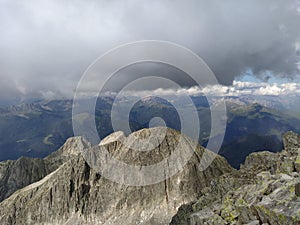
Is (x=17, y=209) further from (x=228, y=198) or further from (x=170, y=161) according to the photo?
(x=228, y=198)

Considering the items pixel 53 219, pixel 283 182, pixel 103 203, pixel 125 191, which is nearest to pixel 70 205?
pixel 53 219

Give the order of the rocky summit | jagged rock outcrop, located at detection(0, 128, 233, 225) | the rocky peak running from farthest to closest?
1. jagged rock outcrop, located at detection(0, 128, 233, 225)
2. the rocky summit
3. the rocky peak

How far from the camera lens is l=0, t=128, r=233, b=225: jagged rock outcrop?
102 meters

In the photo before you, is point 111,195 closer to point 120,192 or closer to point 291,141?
point 120,192

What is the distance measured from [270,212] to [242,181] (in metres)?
30.3

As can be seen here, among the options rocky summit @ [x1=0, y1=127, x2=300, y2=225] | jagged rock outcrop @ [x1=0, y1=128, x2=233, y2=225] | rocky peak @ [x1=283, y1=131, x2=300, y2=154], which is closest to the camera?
rocky peak @ [x1=283, y1=131, x2=300, y2=154]

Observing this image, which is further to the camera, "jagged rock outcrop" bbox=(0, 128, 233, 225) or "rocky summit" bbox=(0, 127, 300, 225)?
"jagged rock outcrop" bbox=(0, 128, 233, 225)

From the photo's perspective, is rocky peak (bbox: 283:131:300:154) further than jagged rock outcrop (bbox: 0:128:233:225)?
No

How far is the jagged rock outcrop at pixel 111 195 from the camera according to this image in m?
102

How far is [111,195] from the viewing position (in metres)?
110

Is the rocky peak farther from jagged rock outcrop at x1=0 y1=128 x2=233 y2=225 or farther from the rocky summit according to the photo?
jagged rock outcrop at x1=0 y1=128 x2=233 y2=225

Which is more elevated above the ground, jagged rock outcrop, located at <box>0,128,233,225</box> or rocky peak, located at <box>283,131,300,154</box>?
jagged rock outcrop, located at <box>0,128,233,225</box>

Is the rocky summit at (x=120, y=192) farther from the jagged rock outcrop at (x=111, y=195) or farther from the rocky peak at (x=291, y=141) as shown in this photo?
the rocky peak at (x=291, y=141)

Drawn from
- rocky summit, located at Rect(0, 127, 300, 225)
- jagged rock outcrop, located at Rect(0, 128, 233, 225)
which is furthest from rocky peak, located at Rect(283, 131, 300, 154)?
jagged rock outcrop, located at Rect(0, 128, 233, 225)
